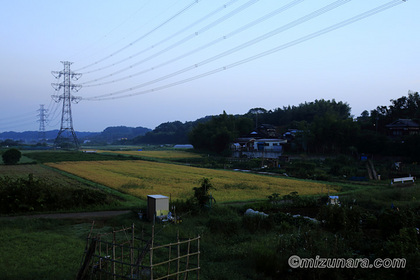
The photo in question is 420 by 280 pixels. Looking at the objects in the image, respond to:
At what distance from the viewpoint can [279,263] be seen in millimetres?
8281

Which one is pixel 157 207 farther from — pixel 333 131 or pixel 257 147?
pixel 257 147

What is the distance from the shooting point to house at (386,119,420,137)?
49.1m

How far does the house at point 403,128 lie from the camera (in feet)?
161

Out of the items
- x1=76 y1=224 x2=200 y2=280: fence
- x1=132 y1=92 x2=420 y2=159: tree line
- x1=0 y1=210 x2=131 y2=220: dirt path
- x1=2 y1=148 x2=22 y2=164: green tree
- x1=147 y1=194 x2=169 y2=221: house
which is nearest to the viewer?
x1=76 y1=224 x2=200 y2=280: fence

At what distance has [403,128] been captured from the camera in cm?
5019

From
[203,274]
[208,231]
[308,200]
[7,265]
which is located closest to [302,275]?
[203,274]

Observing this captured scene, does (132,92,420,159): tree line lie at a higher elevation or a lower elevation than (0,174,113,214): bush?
higher

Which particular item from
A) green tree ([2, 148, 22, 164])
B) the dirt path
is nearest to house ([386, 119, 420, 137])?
the dirt path

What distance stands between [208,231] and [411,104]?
58763 mm

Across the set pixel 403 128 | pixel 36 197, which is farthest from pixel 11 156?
pixel 403 128

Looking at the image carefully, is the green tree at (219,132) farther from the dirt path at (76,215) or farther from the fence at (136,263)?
the fence at (136,263)

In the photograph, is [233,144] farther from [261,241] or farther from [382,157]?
[261,241]

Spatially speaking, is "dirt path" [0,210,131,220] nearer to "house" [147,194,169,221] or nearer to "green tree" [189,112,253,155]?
"house" [147,194,169,221]

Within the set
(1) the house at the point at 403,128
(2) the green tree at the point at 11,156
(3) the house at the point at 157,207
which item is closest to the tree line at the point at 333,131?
(1) the house at the point at 403,128
